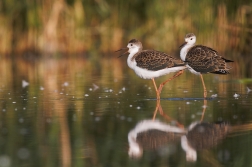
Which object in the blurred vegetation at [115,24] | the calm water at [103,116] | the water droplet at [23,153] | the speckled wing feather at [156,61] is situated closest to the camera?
the calm water at [103,116]

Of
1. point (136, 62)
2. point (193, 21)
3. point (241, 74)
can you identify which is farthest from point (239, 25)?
point (136, 62)

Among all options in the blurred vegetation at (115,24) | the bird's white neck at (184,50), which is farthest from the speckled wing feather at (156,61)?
the blurred vegetation at (115,24)

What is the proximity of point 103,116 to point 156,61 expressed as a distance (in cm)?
266

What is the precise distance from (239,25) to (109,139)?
51.1 ft

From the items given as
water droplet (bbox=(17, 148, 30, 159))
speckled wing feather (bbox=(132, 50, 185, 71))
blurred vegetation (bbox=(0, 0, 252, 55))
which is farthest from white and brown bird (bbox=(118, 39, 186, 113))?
blurred vegetation (bbox=(0, 0, 252, 55))

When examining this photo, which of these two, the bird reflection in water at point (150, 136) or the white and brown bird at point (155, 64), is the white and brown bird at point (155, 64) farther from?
the bird reflection in water at point (150, 136)

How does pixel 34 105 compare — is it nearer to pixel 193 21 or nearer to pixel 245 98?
pixel 245 98

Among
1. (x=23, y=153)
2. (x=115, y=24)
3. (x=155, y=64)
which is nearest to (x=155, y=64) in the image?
(x=155, y=64)

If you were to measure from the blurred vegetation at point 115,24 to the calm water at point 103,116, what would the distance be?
5.56 metres

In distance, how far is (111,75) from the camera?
17516 millimetres

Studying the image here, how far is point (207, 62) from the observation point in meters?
11.9

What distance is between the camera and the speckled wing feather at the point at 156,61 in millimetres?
11422

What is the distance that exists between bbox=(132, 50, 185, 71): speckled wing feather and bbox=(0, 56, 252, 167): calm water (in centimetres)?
58

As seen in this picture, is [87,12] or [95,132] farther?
[87,12]
